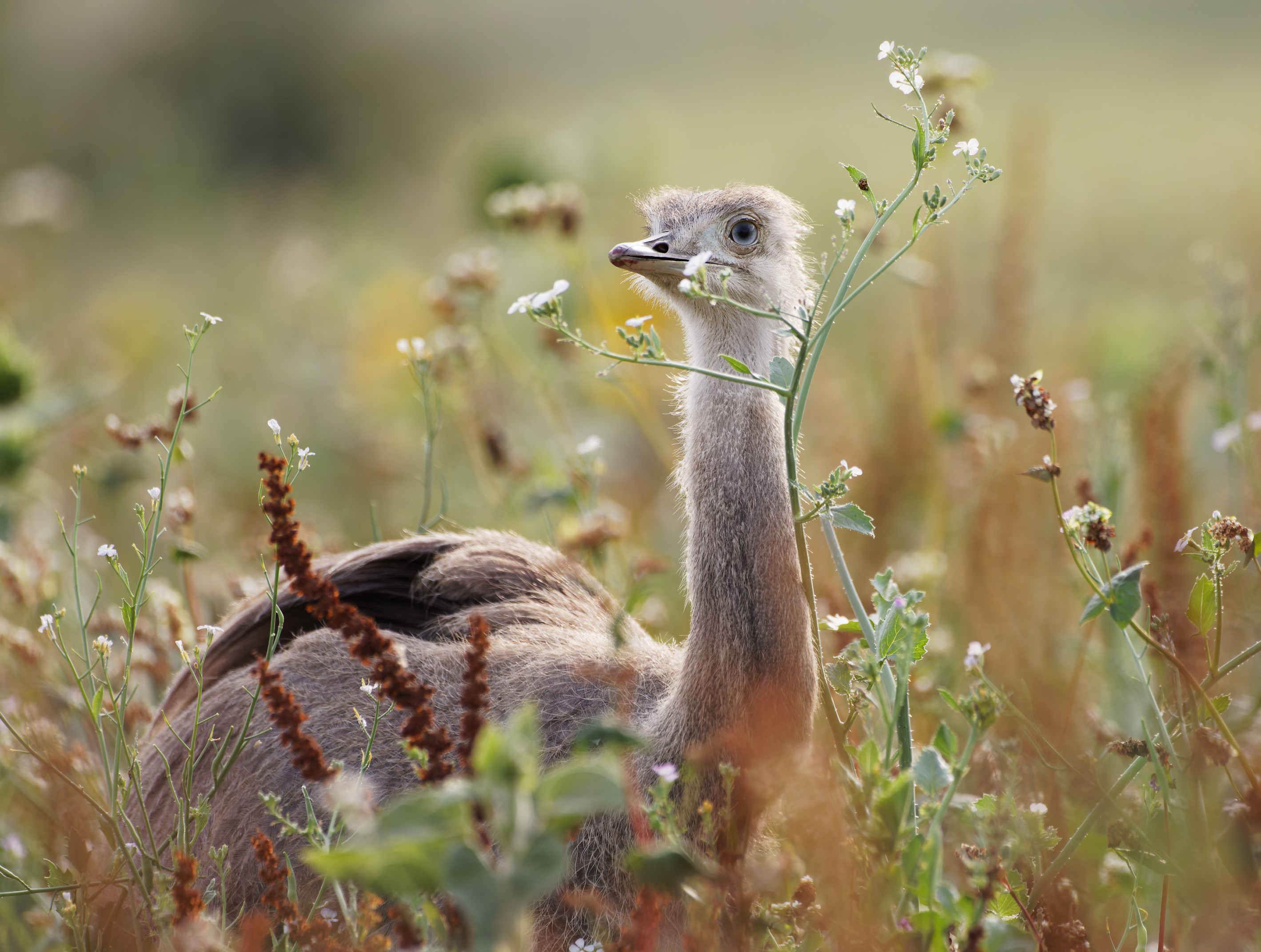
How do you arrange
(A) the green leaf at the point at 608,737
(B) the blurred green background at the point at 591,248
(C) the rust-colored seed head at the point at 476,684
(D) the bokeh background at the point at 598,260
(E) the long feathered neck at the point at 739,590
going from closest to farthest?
(A) the green leaf at the point at 608,737, (C) the rust-colored seed head at the point at 476,684, (E) the long feathered neck at the point at 739,590, (D) the bokeh background at the point at 598,260, (B) the blurred green background at the point at 591,248

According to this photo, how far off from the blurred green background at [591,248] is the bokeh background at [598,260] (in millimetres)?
35

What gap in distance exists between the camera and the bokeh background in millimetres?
3916

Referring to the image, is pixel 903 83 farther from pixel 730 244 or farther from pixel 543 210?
pixel 543 210

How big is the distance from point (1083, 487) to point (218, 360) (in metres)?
5.86

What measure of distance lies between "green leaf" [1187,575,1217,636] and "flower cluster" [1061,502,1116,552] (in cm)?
21

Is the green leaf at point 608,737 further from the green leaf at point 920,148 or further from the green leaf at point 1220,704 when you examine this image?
the green leaf at point 1220,704

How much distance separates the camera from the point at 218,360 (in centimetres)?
720

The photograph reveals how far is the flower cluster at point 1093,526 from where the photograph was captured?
1.99 metres

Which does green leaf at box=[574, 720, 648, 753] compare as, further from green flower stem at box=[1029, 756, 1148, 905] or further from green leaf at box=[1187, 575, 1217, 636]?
green leaf at box=[1187, 575, 1217, 636]

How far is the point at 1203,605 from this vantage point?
2.12 m

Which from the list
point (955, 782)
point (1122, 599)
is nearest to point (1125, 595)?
point (1122, 599)

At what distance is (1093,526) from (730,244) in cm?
122

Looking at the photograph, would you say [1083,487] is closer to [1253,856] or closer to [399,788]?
[1253,856]

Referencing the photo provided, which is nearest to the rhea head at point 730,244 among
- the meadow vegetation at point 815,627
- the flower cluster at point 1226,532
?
the meadow vegetation at point 815,627
